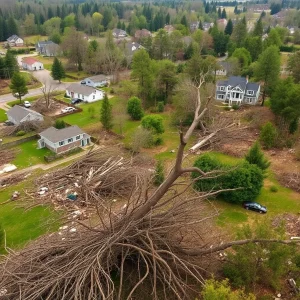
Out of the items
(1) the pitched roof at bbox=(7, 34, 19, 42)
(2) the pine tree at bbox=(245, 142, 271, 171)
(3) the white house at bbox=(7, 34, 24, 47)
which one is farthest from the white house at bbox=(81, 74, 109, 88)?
(1) the pitched roof at bbox=(7, 34, 19, 42)

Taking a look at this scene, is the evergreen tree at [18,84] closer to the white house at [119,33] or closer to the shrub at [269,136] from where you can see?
the shrub at [269,136]

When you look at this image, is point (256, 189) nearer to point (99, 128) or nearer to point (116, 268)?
point (116, 268)

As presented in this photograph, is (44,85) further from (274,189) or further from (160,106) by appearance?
(274,189)

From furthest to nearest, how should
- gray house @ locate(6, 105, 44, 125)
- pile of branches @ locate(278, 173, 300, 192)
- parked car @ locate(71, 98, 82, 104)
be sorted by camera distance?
parked car @ locate(71, 98, 82, 104), gray house @ locate(6, 105, 44, 125), pile of branches @ locate(278, 173, 300, 192)

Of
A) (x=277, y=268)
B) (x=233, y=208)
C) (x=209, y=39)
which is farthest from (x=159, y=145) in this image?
(x=209, y=39)

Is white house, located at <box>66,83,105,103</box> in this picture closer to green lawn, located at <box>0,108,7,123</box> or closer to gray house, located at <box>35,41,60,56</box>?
green lawn, located at <box>0,108,7,123</box>
